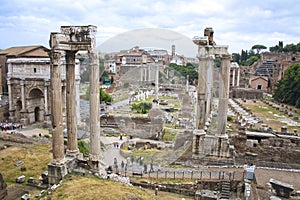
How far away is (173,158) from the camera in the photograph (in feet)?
58.7

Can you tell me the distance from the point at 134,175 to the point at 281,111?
4253 centimetres

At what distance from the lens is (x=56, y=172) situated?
12617 mm

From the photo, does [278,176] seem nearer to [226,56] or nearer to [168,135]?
[226,56]

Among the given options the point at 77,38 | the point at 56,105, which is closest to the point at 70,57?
the point at 77,38

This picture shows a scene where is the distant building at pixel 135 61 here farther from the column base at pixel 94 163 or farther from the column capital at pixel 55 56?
the column base at pixel 94 163

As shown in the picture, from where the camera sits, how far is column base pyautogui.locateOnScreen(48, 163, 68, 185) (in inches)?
494

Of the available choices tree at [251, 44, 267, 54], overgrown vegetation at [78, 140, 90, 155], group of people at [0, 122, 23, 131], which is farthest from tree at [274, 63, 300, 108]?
tree at [251, 44, 267, 54]

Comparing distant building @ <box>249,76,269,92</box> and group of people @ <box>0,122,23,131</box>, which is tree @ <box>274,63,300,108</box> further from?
group of people @ <box>0,122,23,131</box>

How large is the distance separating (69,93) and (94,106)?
1.60 metres

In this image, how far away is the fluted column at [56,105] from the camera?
12.1 meters

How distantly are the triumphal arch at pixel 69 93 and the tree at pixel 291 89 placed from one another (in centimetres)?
5180

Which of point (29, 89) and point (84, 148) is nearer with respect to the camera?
point (84, 148)

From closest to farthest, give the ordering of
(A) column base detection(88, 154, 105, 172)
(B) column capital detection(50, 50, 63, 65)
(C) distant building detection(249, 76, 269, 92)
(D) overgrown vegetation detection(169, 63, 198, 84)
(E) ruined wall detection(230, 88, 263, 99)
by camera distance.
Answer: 1. (B) column capital detection(50, 50, 63, 65)
2. (A) column base detection(88, 154, 105, 172)
3. (D) overgrown vegetation detection(169, 63, 198, 84)
4. (E) ruined wall detection(230, 88, 263, 99)
5. (C) distant building detection(249, 76, 269, 92)

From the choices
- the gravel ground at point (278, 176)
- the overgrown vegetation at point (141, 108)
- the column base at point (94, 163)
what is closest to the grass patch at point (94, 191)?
the column base at point (94, 163)
